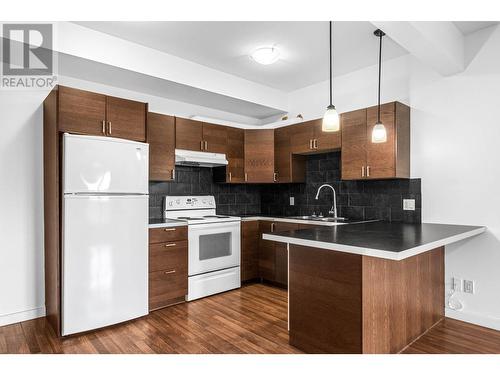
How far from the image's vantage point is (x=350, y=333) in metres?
1.97

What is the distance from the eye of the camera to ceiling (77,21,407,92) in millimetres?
2762

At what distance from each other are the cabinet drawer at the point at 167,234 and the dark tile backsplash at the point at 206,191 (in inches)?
22.7

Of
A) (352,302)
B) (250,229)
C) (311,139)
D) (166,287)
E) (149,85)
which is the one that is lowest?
(166,287)

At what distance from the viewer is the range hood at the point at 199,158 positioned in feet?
12.0

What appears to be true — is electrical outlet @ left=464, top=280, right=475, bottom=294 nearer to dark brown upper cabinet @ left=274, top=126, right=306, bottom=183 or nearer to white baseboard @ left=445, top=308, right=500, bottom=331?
white baseboard @ left=445, top=308, right=500, bottom=331

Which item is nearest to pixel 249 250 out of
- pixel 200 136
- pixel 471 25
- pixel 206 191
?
pixel 206 191

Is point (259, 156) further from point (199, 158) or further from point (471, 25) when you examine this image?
point (471, 25)

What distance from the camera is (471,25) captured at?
2.69m

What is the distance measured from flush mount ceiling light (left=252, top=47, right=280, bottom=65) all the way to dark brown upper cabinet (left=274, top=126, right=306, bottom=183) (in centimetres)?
114

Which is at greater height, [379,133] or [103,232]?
[379,133]

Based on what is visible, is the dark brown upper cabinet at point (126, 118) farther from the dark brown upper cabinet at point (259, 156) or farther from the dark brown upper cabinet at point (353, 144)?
the dark brown upper cabinet at point (353, 144)

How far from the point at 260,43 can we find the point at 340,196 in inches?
80.0
